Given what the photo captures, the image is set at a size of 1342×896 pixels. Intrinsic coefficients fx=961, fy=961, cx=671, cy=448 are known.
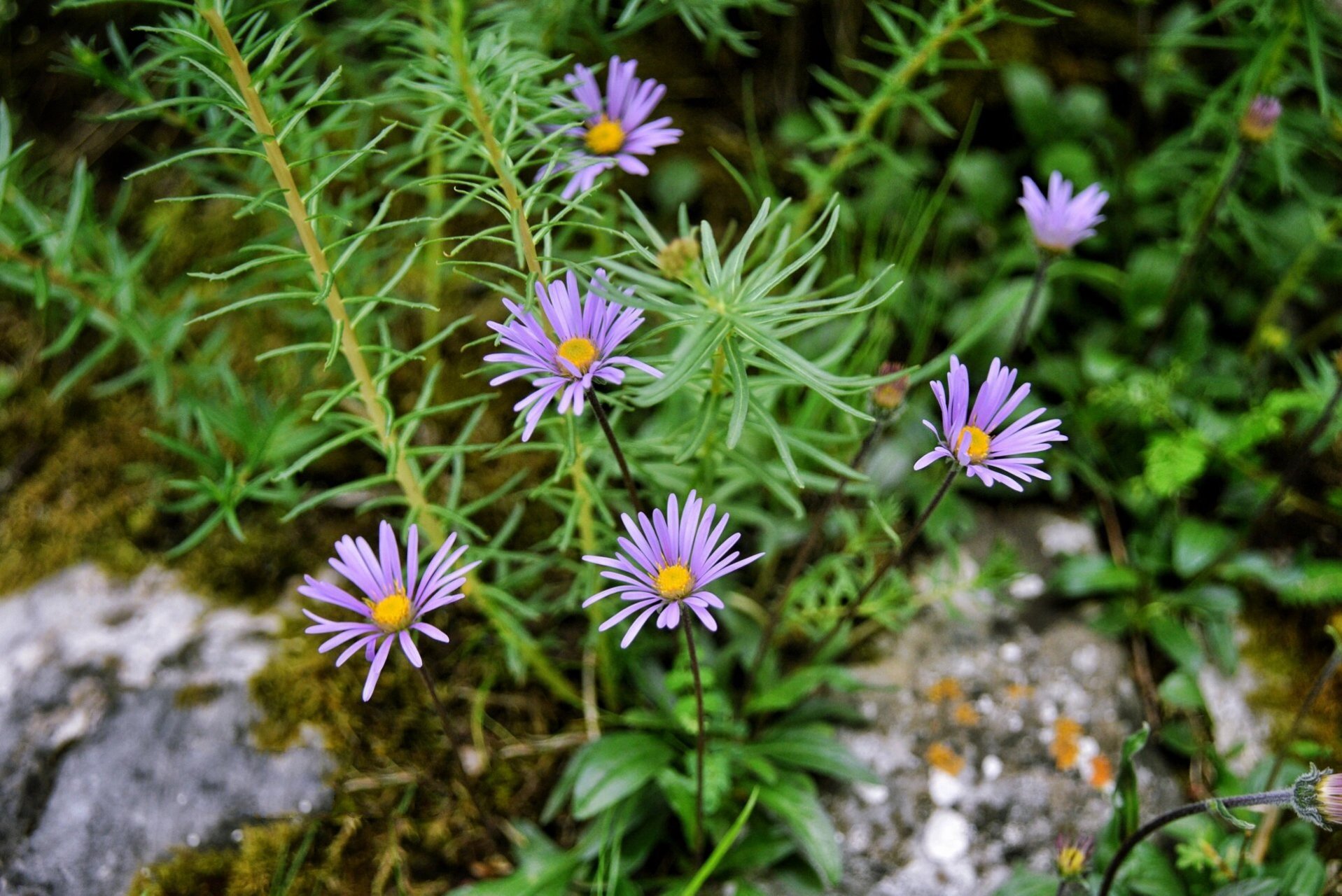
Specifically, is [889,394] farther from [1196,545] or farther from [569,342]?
[1196,545]

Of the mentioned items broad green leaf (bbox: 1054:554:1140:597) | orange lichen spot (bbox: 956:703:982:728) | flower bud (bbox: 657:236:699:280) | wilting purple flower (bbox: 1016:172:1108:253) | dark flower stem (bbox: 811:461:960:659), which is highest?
wilting purple flower (bbox: 1016:172:1108:253)

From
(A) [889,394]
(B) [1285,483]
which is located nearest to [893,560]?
(A) [889,394]

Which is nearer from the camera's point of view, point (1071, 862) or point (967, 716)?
point (1071, 862)

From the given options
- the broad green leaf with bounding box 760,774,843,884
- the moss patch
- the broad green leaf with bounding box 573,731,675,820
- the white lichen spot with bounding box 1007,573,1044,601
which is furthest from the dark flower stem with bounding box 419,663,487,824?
the white lichen spot with bounding box 1007,573,1044,601

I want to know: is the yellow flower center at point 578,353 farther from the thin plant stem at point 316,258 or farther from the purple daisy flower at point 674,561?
the thin plant stem at point 316,258

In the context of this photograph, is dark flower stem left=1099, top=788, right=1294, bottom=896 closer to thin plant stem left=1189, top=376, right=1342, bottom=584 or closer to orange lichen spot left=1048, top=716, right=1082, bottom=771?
orange lichen spot left=1048, top=716, right=1082, bottom=771

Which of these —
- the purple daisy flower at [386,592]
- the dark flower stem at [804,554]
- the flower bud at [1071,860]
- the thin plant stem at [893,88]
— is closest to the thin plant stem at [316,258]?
the purple daisy flower at [386,592]

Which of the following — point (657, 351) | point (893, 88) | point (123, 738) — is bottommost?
point (123, 738)
